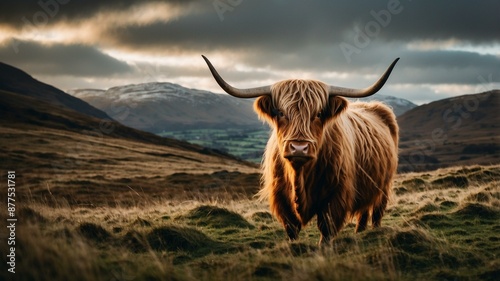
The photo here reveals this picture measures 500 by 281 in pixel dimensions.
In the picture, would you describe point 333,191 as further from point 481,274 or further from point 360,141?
point 481,274

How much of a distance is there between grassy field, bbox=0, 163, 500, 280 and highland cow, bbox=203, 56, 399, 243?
407mm

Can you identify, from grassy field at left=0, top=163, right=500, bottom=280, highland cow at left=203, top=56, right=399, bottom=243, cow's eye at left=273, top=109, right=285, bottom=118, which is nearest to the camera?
grassy field at left=0, top=163, right=500, bottom=280

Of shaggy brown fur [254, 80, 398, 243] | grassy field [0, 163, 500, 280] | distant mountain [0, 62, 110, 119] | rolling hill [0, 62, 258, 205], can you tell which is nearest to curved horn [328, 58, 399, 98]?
shaggy brown fur [254, 80, 398, 243]

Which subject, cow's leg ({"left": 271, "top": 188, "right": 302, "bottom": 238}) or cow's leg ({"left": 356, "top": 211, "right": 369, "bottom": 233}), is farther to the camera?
cow's leg ({"left": 356, "top": 211, "right": 369, "bottom": 233})

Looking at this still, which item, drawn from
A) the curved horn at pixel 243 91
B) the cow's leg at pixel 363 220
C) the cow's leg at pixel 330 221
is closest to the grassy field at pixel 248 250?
the cow's leg at pixel 330 221

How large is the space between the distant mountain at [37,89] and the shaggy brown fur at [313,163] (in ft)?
475

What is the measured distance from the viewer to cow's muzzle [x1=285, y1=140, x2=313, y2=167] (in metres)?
4.88

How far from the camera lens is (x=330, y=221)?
18.4 feet

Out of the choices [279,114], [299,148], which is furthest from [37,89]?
[299,148]

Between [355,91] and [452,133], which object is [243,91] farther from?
[452,133]

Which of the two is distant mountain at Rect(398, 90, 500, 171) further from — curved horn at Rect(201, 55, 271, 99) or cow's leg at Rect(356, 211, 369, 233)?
curved horn at Rect(201, 55, 271, 99)

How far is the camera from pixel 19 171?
29828mm

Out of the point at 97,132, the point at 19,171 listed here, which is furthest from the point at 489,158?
the point at 19,171

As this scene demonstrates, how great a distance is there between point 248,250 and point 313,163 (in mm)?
1362
